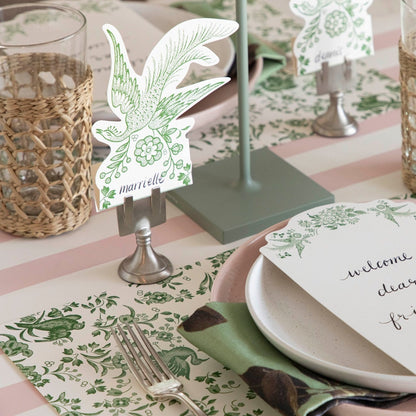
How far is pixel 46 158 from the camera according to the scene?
107 centimetres

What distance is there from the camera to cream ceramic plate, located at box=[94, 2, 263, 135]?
1.22m

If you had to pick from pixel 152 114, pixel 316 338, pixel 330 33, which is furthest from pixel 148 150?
pixel 330 33

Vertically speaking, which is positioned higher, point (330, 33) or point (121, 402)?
point (330, 33)

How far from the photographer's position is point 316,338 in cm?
80

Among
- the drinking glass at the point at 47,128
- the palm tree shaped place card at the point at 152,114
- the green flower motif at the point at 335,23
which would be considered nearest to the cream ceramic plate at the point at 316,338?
the palm tree shaped place card at the point at 152,114

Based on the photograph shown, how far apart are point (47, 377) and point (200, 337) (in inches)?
6.3

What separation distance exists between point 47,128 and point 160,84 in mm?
223

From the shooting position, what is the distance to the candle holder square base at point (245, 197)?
40.5 inches

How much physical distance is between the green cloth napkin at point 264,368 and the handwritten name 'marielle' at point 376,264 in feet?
0.38

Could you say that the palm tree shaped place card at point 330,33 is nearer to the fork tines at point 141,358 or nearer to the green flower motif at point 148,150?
the green flower motif at point 148,150

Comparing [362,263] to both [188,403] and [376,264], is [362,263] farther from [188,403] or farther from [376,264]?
[188,403]

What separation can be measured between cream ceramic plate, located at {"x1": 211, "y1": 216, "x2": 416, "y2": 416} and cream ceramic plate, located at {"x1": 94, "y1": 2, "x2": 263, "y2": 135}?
1.10 ft

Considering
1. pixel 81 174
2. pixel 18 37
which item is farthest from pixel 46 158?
pixel 18 37

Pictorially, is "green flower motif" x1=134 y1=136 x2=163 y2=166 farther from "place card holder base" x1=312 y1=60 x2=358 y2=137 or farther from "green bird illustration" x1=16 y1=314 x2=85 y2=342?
"place card holder base" x1=312 y1=60 x2=358 y2=137
